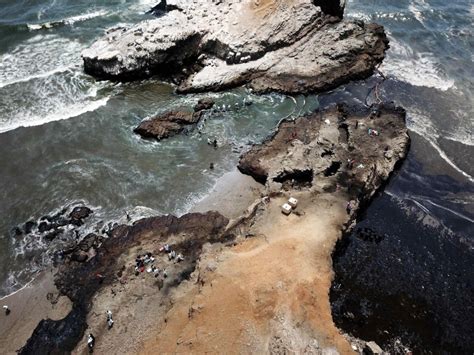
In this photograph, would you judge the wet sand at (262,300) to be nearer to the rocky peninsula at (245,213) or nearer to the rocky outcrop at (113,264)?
the rocky peninsula at (245,213)

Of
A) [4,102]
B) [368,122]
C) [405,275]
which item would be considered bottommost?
[405,275]

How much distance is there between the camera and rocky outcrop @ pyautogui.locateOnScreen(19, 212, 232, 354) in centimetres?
2066

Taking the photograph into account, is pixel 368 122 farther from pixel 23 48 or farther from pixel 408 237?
pixel 23 48

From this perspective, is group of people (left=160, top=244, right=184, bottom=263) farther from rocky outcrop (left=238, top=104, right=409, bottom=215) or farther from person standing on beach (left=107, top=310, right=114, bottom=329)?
rocky outcrop (left=238, top=104, right=409, bottom=215)

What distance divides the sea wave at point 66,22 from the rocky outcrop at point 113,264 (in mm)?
29063

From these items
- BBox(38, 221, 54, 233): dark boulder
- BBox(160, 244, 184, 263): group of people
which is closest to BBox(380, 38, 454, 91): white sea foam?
BBox(160, 244, 184, 263): group of people

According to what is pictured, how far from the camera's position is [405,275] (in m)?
24.2

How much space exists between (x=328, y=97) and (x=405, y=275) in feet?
58.3

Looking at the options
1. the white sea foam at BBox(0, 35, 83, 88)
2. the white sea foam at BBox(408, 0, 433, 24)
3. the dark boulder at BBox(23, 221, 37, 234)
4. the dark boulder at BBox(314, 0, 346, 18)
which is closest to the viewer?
the dark boulder at BBox(23, 221, 37, 234)

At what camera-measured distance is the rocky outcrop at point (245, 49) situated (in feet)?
122

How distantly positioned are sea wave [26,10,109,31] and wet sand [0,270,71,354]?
101 feet

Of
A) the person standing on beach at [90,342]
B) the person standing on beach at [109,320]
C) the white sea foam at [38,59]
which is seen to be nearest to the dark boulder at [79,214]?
the person standing on beach at [109,320]

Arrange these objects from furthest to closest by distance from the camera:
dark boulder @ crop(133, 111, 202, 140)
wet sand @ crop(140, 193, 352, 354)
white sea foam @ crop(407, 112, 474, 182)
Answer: dark boulder @ crop(133, 111, 202, 140) < white sea foam @ crop(407, 112, 474, 182) < wet sand @ crop(140, 193, 352, 354)

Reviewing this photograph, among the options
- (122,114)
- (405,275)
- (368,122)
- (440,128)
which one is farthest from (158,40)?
(405,275)
